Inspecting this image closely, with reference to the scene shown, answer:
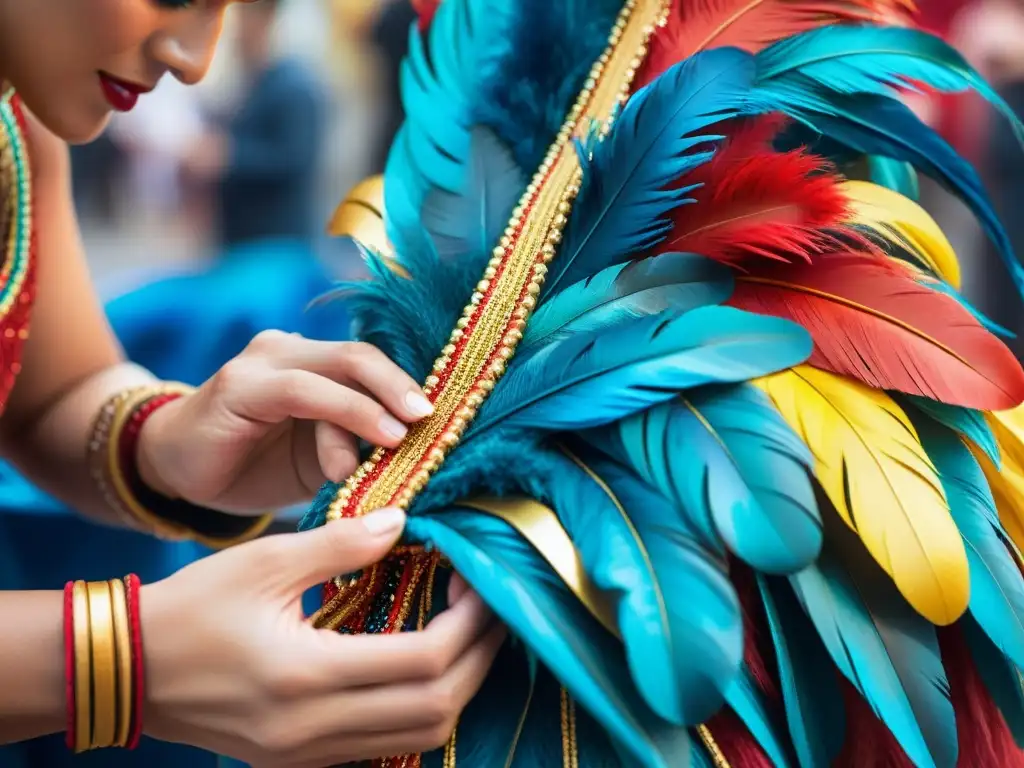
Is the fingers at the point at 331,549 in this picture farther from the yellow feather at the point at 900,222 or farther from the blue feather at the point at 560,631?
the yellow feather at the point at 900,222

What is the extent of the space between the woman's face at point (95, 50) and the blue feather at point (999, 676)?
0.51m

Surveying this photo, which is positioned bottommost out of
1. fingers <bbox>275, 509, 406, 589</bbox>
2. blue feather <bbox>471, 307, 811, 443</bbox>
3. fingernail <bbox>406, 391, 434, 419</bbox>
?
fingers <bbox>275, 509, 406, 589</bbox>

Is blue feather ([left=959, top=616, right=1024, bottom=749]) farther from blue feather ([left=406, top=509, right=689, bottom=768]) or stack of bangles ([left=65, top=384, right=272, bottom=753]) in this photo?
stack of bangles ([left=65, top=384, right=272, bottom=753])

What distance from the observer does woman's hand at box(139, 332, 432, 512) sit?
500 mm

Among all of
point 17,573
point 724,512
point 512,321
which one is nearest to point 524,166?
point 512,321

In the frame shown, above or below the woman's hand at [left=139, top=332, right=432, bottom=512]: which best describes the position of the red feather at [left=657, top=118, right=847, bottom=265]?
above

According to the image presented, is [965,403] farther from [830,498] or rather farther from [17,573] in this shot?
[17,573]

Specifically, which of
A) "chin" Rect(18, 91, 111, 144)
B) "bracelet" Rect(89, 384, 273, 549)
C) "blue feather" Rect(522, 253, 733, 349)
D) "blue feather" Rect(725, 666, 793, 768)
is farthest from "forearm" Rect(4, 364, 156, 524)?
"blue feather" Rect(725, 666, 793, 768)

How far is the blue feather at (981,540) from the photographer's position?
43cm

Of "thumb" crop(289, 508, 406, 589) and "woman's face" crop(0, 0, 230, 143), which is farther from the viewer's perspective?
"woman's face" crop(0, 0, 230, 143)

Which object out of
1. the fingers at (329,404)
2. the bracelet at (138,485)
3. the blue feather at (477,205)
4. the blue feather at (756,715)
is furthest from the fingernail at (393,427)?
the bracelet at (138,485)

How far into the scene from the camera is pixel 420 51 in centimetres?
66

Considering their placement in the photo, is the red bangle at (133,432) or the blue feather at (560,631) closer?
the blue feather at (560,631)

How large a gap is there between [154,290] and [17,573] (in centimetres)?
38
